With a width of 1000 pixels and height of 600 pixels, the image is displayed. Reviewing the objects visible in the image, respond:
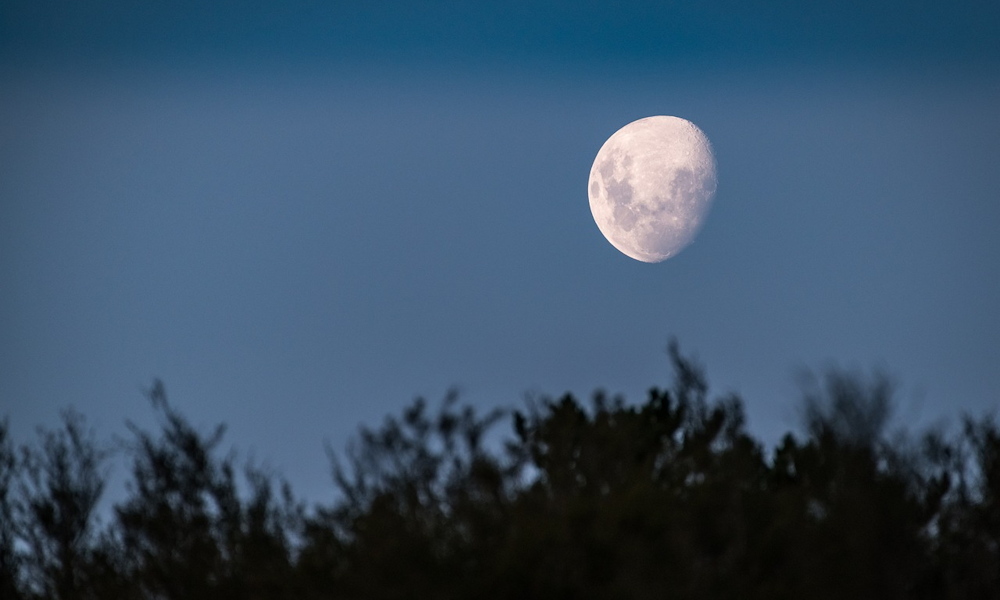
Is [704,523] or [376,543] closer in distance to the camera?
[376,543]

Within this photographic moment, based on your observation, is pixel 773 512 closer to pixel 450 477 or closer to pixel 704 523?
pixel 704 523

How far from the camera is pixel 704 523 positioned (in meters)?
16.3

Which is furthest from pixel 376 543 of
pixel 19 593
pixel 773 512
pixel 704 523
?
pixel 19 593

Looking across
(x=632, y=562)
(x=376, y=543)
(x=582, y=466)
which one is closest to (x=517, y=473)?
(x=582, y=466)

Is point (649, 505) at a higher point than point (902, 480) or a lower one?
higher

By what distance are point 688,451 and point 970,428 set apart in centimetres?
604

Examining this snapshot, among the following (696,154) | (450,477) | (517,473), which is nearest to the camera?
(517,473)

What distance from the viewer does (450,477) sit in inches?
836

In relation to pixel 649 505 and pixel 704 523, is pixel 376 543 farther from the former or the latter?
pixel 704 523

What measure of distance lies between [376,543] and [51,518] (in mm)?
13366

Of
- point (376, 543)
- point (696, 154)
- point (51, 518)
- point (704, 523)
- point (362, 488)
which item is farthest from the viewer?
point (696, 154)

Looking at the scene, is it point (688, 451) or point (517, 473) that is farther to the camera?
point (688, 451)

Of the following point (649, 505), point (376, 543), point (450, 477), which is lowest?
point (649, 505)

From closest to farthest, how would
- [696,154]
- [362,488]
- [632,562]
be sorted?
[632,562] → [362,488] → [696,154]
